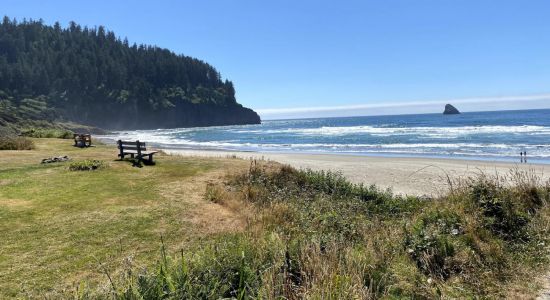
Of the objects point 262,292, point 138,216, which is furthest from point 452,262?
point 138,216

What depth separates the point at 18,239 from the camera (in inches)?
274

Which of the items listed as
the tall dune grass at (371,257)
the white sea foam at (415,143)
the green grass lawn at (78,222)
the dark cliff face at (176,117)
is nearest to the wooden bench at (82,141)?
the green grass lawn at (78,222)

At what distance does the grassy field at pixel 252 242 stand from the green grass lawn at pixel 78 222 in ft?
0.10

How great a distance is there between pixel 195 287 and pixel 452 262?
153 inches

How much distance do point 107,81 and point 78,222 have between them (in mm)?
161241

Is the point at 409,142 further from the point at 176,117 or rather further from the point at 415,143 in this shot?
the point at 176,117

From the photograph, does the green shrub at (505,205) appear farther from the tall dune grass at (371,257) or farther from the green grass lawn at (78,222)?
the green grass lawn at (78,222)

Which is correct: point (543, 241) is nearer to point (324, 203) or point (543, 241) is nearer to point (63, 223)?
point (324, 203)

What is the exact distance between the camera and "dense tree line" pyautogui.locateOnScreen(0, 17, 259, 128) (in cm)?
12975

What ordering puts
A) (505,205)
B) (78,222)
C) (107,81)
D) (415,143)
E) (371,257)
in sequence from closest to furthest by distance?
(371,257), (505,205), (78,222), (415,143), (107,81)

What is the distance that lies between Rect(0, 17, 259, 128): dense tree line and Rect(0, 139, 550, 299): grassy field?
11844cm

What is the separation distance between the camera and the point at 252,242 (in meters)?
5.50

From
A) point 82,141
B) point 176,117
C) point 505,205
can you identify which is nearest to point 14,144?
point 82,141

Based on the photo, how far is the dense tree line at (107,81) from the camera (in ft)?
426
